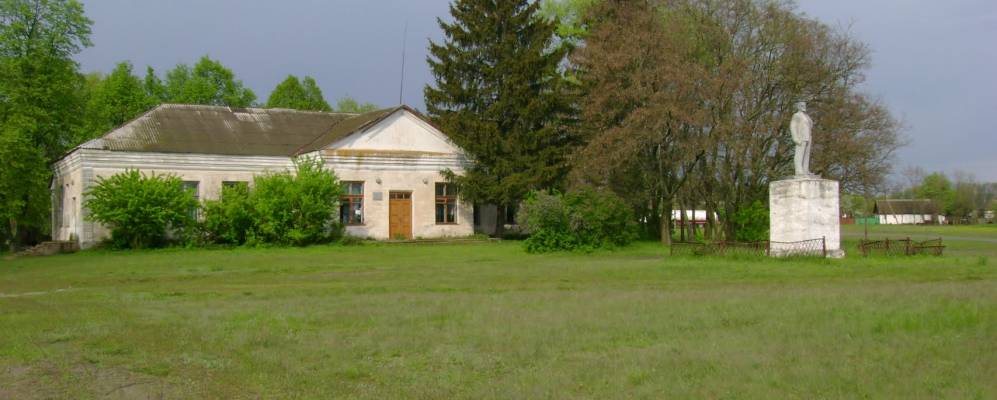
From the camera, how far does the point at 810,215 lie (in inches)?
890

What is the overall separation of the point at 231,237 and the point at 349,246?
4.76 m

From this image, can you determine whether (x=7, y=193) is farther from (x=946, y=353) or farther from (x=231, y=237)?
(x=946, y=353)

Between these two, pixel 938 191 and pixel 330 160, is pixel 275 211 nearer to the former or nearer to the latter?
pixel 330 160

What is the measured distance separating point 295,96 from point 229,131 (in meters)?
24.0

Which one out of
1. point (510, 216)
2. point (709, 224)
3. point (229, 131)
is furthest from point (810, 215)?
point (229, 131)

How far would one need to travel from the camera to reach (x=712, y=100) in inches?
1215

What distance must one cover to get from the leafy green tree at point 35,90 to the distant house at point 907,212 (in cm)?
10610

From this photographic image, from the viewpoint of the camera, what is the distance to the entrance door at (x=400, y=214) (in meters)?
36.8

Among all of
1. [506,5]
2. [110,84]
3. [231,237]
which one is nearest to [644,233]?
[506,5]

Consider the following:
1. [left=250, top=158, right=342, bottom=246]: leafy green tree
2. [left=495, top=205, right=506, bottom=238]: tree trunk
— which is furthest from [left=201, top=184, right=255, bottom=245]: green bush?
[left=495, top=205, right=506, bottom=238]: tree trunk

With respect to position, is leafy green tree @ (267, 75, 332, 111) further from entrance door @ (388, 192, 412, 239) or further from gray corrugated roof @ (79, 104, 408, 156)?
entrance door @ (388, 192, 412, 239)

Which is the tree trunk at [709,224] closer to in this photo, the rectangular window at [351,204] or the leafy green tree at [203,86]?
the rectangular window at [351,204]

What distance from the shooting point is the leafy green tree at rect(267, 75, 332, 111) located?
59938 mm

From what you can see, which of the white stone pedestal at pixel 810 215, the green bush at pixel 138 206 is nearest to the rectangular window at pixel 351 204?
the green bush at pixel 138 206
